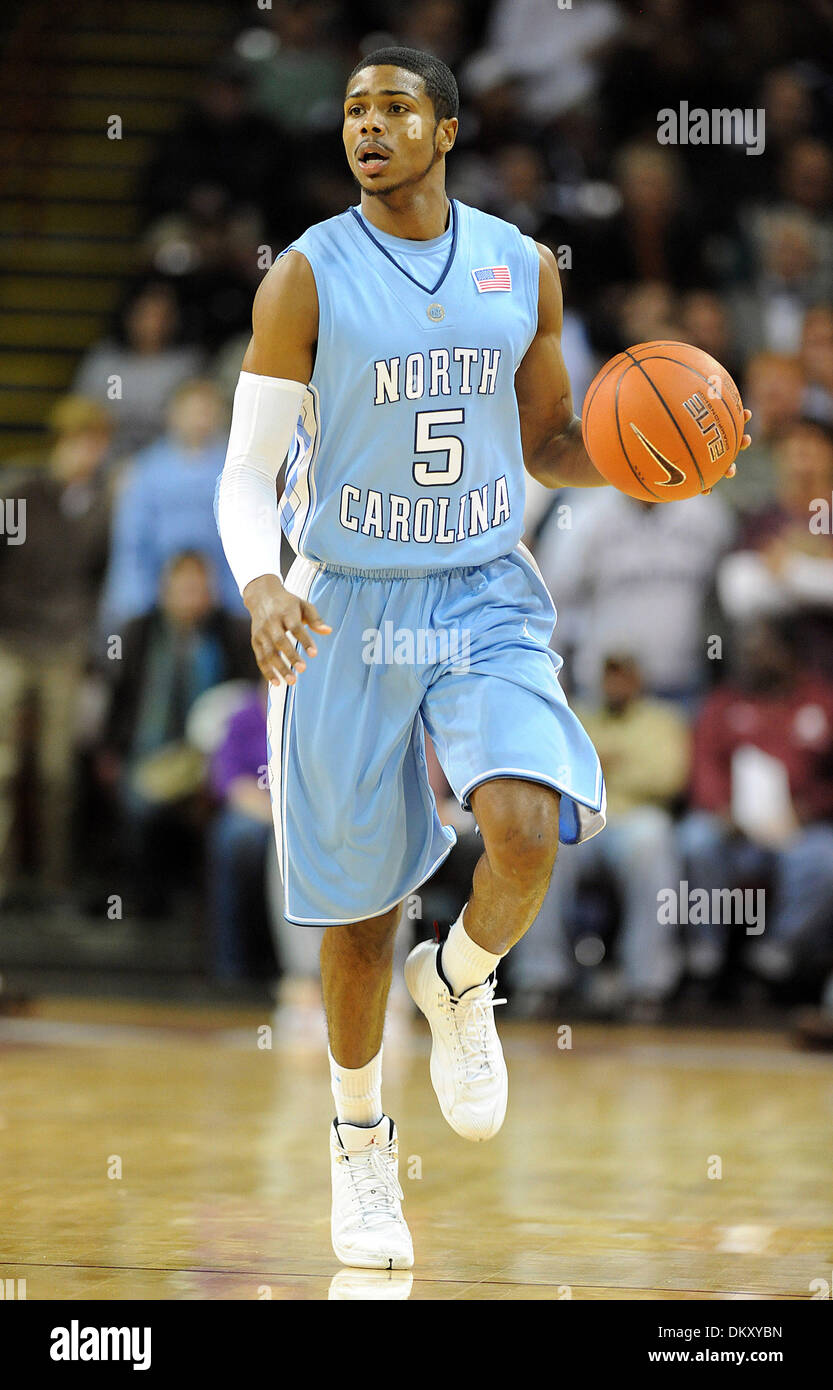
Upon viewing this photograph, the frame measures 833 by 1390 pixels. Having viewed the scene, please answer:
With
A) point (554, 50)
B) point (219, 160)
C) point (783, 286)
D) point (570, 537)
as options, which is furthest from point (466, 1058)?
point (554, 50)

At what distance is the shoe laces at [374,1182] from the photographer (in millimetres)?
3436

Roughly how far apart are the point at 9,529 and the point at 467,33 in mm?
3684

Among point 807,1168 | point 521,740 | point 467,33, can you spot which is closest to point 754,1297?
point 521,740

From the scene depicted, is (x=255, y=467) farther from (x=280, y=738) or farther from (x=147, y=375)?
(x=147, y=375)

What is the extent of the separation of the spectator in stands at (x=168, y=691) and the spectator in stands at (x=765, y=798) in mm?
1843

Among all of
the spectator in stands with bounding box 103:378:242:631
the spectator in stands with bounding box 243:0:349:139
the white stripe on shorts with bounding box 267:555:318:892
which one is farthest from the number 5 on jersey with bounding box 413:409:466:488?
the spectator in stands with bounding box 243:0:349:139

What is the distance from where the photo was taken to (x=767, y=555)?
6898mm

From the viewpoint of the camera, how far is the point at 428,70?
3371 mm

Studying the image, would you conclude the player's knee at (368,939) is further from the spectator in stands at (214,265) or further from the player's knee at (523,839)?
the spectator in stands at (214,265)

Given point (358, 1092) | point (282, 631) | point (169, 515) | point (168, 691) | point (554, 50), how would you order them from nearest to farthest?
point (282, 631) < point (358, 1092) < point (168, 691) < point (169, 515) < point (554, 50)

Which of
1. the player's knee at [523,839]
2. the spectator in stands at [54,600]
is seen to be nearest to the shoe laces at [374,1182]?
the player's knee at [523,839]

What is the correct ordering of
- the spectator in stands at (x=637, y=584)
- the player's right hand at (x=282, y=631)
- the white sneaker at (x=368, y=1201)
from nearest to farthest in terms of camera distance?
the player's right hand at (x=282, y=631) → the white sneaker at (x=368, y=1201) → the spectator in stands at (x=637, y=584)

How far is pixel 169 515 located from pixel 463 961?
4.45 meters
